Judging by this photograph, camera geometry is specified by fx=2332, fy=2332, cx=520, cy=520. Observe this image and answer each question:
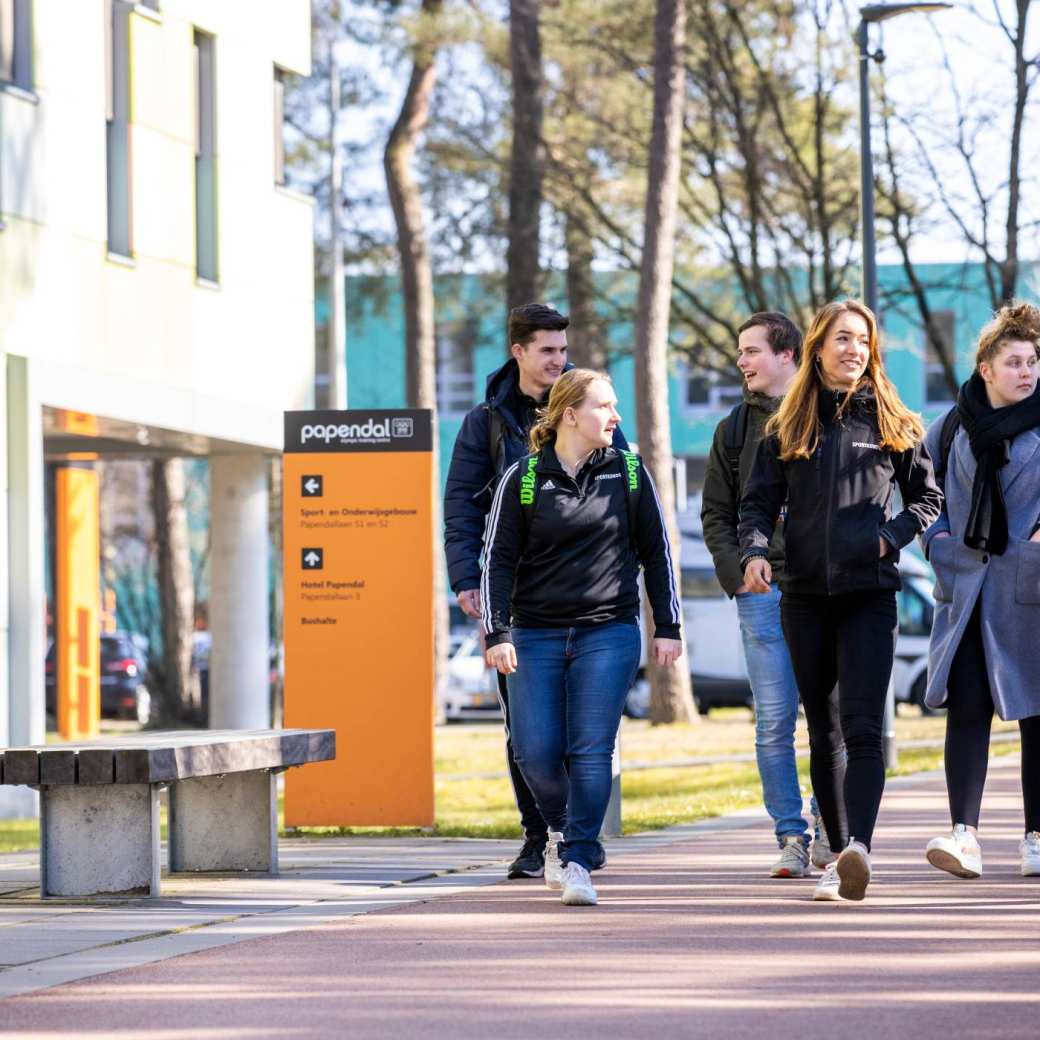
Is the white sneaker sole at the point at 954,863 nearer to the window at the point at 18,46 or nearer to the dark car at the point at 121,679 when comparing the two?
the window at the point at 18,46

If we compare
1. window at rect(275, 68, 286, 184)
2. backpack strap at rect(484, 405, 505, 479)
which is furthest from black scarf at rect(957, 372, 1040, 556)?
window at rect(275, 68, 286, 184)

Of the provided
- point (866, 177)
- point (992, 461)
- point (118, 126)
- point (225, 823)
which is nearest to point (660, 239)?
point (866, 177)

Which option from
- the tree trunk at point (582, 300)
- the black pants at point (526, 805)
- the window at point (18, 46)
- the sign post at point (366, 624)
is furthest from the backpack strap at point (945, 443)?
the tree trunk at point (582, 300)

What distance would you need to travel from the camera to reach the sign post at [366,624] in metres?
11.3

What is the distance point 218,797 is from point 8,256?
803 centimetres

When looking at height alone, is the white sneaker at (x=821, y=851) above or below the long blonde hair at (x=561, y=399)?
below

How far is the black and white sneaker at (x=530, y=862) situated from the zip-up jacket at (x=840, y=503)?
61.7 inches

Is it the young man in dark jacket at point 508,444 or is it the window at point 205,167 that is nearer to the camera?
the young man in dark jacket at point 508,444

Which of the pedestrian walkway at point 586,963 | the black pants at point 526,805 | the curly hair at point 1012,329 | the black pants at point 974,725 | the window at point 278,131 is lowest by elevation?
the pedestrian walkway at point 586,963

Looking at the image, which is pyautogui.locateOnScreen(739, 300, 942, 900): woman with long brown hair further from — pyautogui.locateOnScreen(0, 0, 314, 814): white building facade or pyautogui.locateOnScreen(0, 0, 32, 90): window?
pyautogui.locateOnScreen(0, 0, 32, 90): window

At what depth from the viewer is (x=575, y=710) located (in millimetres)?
8016

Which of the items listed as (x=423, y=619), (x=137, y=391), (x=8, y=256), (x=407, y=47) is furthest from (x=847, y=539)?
(x=407, y=47)

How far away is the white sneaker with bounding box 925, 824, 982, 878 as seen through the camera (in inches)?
317

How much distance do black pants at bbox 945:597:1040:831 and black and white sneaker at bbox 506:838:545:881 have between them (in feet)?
5.20
